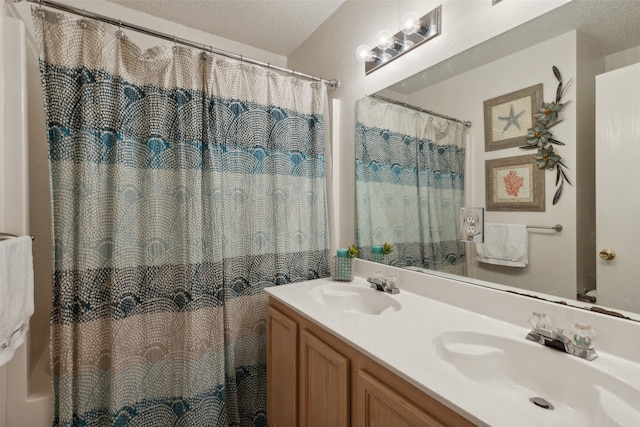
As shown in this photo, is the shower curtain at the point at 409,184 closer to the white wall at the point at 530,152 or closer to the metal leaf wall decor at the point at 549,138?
the white wall at the point at 530,152

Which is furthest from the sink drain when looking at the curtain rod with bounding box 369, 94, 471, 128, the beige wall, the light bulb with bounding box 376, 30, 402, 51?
the light bulb with bounding box 376, 30, 402, 51

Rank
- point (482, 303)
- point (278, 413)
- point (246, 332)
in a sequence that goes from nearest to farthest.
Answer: point (482, 303) < point (278, 413) < point (246, 332)

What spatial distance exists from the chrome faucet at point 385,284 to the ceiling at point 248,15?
67.3 inches

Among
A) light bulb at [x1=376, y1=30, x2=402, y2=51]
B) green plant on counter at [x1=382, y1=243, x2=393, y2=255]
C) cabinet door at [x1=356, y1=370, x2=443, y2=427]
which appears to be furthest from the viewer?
green plant on counter at [x1=382, y1=243, x2=393, y2=255]

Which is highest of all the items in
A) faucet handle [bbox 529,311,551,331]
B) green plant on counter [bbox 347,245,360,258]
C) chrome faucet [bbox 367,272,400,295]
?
green plant on counter [bbox 347,245,360,258]

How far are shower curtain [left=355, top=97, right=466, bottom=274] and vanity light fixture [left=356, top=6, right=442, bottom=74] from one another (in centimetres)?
21

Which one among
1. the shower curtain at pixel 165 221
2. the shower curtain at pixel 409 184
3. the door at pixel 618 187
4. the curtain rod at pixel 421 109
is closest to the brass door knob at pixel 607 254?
the door at pixel 618 187

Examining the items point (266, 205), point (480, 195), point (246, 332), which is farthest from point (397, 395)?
point (266, 205)

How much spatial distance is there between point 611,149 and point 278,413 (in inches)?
64.5

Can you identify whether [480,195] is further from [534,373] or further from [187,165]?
[187,165]

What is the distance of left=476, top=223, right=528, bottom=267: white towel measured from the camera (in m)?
1.01

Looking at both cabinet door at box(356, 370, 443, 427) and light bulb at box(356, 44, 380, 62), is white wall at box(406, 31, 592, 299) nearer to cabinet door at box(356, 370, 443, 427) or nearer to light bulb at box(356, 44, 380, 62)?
light bulb at box(356, 44, 380, 62)

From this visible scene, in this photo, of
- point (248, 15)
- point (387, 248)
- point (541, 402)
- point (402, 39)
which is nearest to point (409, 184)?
point (387, 248)

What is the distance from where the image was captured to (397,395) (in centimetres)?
73
